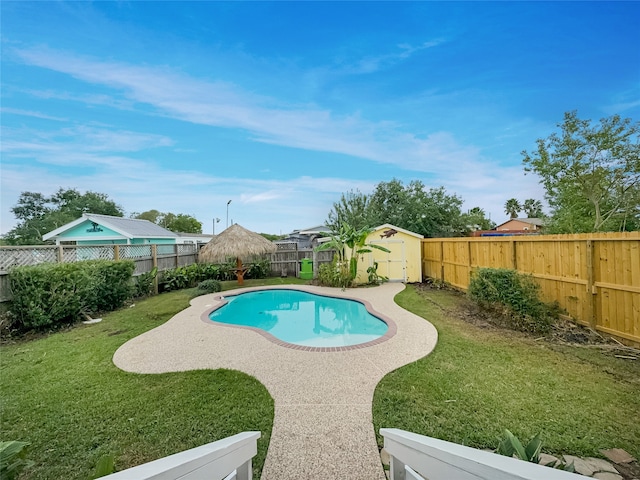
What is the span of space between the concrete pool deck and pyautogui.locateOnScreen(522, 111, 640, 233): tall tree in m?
16.9

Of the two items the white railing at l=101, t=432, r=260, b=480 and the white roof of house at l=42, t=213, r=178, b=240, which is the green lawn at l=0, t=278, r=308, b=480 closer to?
the white railing at l=101, t=432, r=260, b=480

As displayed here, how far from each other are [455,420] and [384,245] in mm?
10181

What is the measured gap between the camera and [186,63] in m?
8.62

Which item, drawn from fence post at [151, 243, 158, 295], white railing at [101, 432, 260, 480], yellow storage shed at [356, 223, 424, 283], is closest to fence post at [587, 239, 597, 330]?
white railing at [101, 432, 260, 480]

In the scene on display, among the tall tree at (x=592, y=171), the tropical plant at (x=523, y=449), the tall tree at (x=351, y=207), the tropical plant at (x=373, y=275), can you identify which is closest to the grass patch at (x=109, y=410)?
the tropical plant at (x=523, y=449)

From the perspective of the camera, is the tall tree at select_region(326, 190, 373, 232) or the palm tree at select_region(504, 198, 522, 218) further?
the palm tree at select_region(504, 198, 522, 218)

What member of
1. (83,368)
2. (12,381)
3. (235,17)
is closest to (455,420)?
(83,368)

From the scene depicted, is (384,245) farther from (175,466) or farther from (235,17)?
(175,466)

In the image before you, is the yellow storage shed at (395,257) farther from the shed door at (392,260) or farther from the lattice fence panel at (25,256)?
the lattice fence panel at (25,256)

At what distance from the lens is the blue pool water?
6.70 m

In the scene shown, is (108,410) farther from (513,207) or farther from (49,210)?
(513,207)

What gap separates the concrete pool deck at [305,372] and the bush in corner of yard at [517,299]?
183cm

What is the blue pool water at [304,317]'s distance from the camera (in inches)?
264

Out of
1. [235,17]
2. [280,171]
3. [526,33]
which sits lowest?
[280,171]
